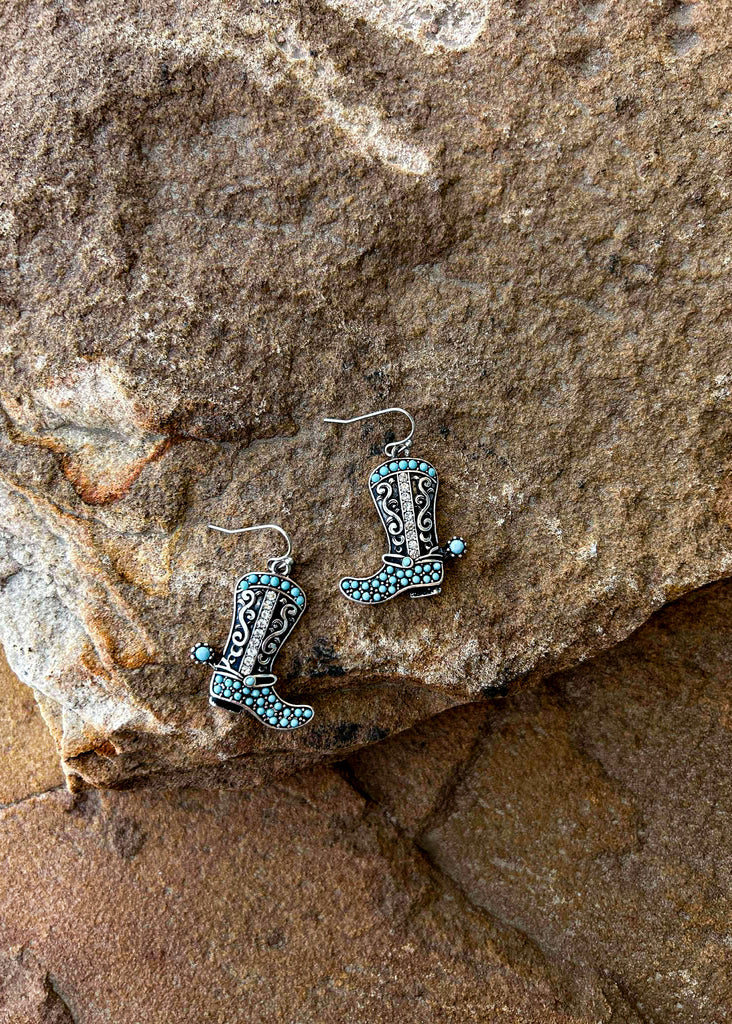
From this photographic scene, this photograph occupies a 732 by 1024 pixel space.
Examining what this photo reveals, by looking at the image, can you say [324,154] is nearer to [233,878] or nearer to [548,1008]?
[233,878]

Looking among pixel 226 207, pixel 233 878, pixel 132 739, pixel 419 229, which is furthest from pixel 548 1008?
pixel 226 207

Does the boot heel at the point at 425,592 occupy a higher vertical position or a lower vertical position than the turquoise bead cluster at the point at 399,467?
lower

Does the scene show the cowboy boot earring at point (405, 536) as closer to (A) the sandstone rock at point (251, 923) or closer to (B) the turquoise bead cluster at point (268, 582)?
(B) the turquoise bead cluster at point (268, 582)

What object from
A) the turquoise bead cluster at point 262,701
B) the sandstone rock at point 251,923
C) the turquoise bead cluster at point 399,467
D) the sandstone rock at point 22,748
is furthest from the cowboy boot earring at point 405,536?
the sandstone rock at point 22,748

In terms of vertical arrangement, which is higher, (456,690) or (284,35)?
(284,35)

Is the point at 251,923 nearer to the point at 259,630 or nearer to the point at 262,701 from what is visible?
the point at 262,701

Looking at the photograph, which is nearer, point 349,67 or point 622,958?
point 349,67
